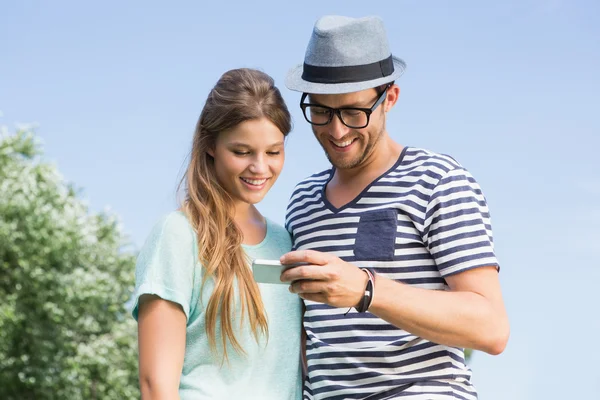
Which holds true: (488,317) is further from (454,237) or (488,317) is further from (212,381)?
(212,381)

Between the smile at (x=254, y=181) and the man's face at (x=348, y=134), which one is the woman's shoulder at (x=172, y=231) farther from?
the man's face at (x=348, y=134)

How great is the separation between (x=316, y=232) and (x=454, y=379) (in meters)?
0.88

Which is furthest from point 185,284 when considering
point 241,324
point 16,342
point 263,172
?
point 16,342

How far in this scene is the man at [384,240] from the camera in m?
3.33

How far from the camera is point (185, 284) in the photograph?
3393 millimetres

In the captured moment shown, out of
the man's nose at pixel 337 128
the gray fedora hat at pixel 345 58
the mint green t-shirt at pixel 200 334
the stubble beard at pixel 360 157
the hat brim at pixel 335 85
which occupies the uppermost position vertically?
the gray fedora hat at pixel 345 58

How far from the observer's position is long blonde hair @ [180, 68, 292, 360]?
345 centimetres

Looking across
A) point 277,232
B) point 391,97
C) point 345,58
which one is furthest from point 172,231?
point 391,97

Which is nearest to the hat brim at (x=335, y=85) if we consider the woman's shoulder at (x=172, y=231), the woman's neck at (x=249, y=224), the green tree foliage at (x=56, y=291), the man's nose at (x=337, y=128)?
the man's nose at (x=337, y=128)

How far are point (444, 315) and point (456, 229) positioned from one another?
40 centimetres

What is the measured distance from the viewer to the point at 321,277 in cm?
284

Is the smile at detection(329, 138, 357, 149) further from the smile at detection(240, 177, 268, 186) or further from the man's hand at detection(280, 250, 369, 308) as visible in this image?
the man's hand at detection(280, 250, 369, 308)

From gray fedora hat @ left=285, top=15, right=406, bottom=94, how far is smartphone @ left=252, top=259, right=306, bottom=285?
1.08 metres

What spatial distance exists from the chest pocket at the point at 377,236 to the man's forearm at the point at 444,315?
41 cm
